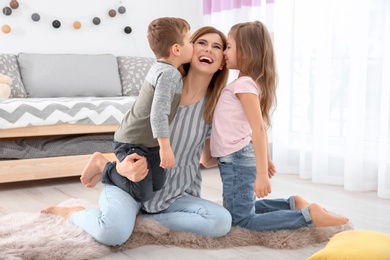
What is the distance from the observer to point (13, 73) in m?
3.37

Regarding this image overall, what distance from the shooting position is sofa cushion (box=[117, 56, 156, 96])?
3.74 meters

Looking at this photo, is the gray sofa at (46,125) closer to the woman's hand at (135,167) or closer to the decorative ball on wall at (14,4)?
the decorative ball on wall at (14,4)

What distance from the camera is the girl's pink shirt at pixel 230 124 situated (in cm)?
179

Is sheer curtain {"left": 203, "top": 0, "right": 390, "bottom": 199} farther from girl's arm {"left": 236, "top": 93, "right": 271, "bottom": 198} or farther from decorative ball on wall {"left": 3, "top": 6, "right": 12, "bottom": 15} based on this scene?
decorative ball on wall {"left": 3, "top": 6, "right": 12, "bottom": 15}

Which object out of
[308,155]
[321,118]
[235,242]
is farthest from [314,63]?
[235,242]

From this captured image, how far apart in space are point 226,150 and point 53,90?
1972 mm

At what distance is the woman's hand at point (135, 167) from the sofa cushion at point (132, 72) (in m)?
2.05

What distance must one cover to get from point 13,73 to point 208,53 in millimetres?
1984

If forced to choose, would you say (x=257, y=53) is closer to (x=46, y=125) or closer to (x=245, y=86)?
(x=245, y=86)

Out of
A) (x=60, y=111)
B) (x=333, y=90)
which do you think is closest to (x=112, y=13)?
(x=60, y=111)

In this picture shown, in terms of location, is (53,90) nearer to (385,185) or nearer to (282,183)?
(282,183)

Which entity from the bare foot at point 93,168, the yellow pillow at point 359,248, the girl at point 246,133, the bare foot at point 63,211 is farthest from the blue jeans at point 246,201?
the bare foot at point 63,211

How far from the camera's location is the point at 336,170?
287cm

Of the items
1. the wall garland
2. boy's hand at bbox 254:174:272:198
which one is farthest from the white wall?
boy's hand at bbox 254:174:272:198
